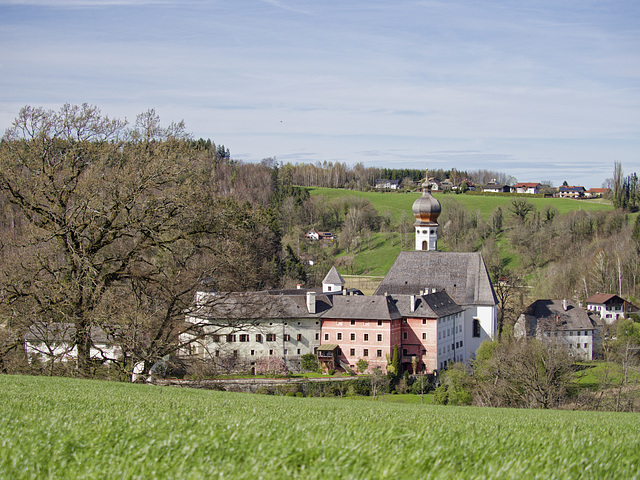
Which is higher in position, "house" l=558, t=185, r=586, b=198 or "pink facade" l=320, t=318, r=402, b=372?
"house" l=558, t=185, r=586, b=198

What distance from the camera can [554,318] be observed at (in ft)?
213

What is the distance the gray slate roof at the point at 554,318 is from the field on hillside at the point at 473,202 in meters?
58.9

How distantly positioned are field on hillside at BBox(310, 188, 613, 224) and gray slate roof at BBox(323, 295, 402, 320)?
71819mm

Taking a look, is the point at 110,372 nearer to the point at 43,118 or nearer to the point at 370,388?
the point at 43,118

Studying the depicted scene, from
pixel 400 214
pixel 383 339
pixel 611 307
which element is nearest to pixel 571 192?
pixel 400 214

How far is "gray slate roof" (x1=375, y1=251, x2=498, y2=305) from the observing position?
205 ft

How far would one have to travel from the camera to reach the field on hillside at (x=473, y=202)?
126 meters

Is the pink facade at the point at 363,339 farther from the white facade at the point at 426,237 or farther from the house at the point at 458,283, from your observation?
the white facade at the point at 426,237

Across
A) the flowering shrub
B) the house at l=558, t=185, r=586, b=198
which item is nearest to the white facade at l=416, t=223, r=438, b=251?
the flowering shrub

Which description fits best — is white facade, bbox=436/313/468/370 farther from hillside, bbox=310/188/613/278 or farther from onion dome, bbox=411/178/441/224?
hillside, bbox=310/188/613/278

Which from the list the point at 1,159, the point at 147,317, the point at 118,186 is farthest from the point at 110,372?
the point at 1,159

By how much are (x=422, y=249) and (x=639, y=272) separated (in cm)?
3067

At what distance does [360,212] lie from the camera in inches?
4966

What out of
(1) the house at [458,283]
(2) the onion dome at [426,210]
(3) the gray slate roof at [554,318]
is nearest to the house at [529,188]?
(3) the gray slate roof at [554,318]
